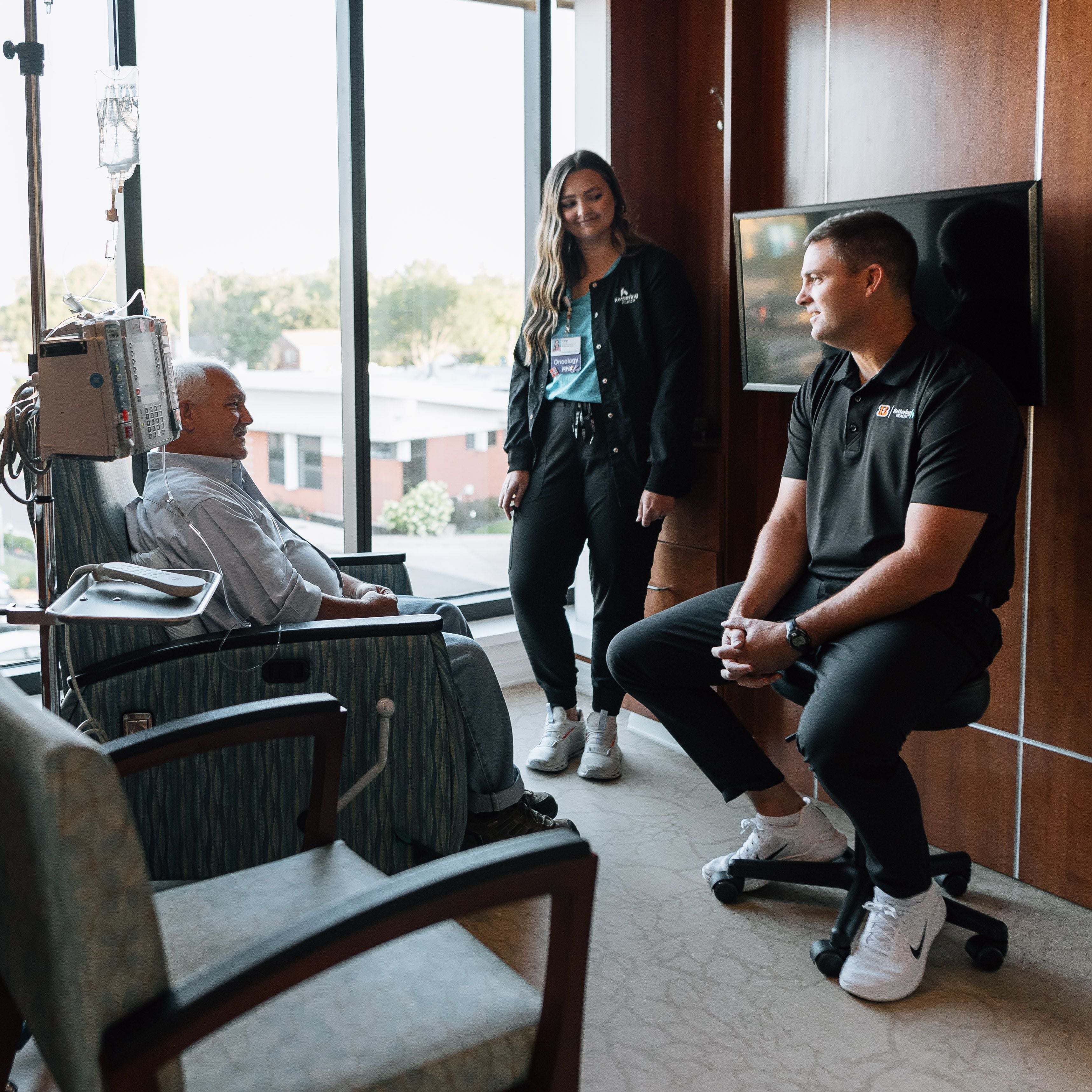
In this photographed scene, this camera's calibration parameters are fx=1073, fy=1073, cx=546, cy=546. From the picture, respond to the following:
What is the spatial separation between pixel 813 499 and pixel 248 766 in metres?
1.28

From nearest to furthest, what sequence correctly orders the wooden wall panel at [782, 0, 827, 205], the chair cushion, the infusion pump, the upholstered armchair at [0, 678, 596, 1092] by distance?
the upholstered armchair at [0, 678, 596, 1092], the chair cushion, the infusion pump, the wooden wall panel at [782, 0, 827, 205]

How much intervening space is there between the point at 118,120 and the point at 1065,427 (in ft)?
6.35

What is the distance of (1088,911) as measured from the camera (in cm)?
226

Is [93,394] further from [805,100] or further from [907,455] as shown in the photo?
[805,100]

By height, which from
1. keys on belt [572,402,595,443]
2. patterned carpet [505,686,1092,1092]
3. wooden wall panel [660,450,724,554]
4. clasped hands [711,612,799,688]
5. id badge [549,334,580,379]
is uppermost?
id badge [549,334,580,379]

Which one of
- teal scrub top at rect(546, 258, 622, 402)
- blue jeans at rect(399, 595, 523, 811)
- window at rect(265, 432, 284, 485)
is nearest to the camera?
blue jeans at rect(399, 595, 523, 811)

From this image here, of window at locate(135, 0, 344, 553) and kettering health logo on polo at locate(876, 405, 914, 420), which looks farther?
window at locate(135, 0, 344, 553)

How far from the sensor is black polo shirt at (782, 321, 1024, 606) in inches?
78.2

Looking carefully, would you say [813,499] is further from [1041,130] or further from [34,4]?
[34,4]

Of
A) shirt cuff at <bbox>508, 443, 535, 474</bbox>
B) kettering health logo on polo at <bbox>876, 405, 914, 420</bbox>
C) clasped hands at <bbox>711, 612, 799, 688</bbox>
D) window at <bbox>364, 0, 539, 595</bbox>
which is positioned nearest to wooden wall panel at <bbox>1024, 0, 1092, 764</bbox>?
kettering health logo on polo at <bbox>876, 405, 914, 420</bbox>

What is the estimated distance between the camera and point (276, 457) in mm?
3578

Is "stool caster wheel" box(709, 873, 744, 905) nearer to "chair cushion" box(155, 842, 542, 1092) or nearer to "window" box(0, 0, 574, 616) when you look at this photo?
"chair cushion" box(155, 842, 542, 1092)

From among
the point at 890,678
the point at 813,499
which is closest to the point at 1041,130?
the point at 813,499

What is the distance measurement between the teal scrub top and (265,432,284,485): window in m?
1.04
